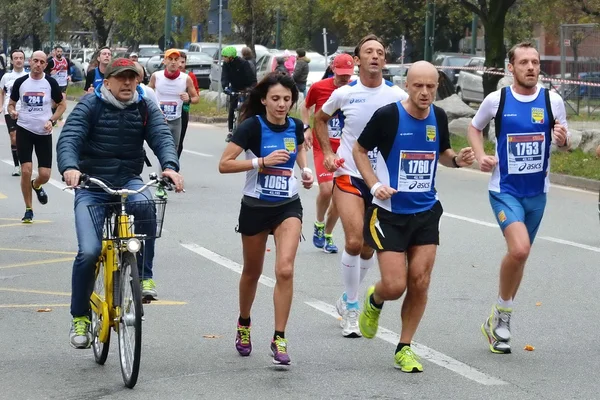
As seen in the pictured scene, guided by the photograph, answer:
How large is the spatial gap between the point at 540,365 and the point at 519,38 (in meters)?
53.5

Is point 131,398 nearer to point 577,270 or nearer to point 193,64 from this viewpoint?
point 577,270

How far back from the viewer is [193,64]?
161 ft

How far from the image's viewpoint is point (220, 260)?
11.6m

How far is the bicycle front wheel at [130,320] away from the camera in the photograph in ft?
21.6

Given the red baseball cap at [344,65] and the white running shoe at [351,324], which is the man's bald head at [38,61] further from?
the white running shoe at [351,324]

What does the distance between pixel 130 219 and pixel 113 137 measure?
73 centimetres

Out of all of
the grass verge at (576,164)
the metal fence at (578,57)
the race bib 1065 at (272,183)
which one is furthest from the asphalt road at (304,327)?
the metal fence at (578,57)

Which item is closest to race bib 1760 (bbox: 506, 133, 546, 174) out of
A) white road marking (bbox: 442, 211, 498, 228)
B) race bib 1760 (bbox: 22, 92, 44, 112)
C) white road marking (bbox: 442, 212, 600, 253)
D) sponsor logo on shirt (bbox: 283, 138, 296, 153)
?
sponsor logo on shirt (bbox: 283, 138, 296, 153)

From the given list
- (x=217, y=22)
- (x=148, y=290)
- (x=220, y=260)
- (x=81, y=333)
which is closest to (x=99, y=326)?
(x=81, y=333)

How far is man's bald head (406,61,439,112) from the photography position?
7.20 meters

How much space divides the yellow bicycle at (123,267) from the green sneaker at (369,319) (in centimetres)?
146

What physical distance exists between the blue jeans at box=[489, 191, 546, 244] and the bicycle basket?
2.12 meters

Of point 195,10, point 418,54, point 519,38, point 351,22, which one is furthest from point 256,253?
point 195,10

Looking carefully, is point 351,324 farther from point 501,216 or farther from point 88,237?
point 88,237
